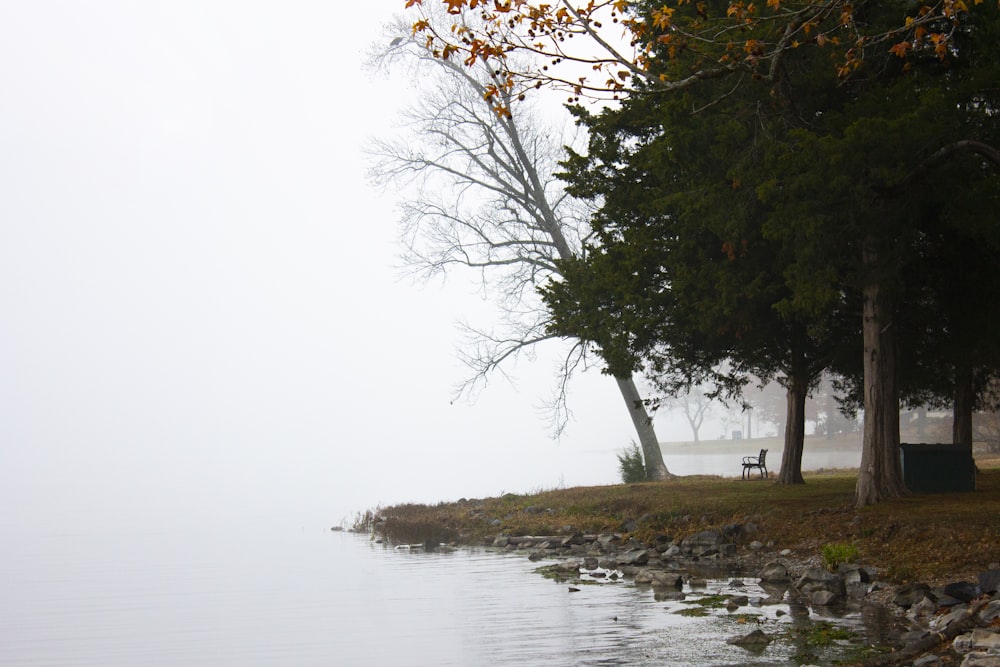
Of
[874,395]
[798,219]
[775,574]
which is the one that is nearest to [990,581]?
[775,574]

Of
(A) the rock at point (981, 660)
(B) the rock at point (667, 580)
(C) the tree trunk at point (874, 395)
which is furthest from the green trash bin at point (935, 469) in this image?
(A) the rock at point (981, 660)

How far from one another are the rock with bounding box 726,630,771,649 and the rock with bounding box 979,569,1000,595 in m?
2.53

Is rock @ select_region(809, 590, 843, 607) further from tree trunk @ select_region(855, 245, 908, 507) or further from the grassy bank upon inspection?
tree trunk @ select_region(855, 245, 908, 507)

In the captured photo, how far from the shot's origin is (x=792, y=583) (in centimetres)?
1491

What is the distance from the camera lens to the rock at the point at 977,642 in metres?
9.15

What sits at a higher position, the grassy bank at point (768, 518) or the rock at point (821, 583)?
the grassy bank at point (768, 518)

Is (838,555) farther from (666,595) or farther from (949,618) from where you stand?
(949,618)

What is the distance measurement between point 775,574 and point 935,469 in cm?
700

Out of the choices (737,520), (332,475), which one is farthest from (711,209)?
(332,475)

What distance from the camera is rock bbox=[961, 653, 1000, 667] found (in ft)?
28.4

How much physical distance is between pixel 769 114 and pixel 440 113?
19370 millimetres

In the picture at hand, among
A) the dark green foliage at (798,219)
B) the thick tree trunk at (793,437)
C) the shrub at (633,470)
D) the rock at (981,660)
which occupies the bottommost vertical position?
the rock at (981,660)

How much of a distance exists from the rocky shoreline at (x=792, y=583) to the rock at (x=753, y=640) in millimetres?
11

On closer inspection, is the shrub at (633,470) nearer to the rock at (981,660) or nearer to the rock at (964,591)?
the rock at (964,591)
